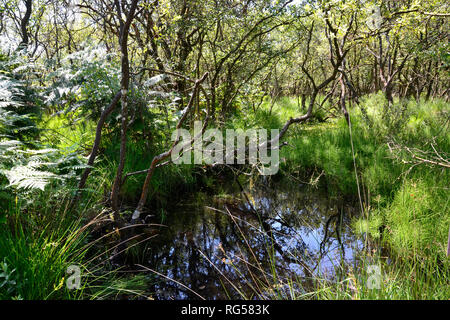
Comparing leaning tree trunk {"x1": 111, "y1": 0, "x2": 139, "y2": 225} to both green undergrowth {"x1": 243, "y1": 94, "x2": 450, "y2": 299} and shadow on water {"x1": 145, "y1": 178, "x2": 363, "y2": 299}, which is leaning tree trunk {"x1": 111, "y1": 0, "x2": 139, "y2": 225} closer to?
shadow on water {"x1": 145, "y1": 178, "x2": 363, "y2": 299}

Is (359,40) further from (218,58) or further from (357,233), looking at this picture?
(357,233)

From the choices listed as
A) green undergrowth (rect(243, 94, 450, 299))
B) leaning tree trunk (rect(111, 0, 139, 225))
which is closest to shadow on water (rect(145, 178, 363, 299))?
green undergrowth (rect(243, 94, 450, 299))

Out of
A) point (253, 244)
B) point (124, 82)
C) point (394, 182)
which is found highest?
point (124, 82)

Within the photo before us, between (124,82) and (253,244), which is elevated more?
(124,82)

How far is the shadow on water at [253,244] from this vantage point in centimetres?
235

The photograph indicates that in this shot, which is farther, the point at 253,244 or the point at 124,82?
the point at 253,244

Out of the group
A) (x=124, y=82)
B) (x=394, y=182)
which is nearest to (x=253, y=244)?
(x=394, y=182)

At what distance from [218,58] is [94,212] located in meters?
4.25

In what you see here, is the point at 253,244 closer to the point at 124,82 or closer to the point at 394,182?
the point at 394,182

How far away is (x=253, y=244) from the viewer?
9.89 ft

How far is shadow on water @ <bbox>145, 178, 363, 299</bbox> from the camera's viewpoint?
92.7 inches

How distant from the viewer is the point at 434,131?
4684mm

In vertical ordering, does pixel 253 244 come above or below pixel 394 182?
below
